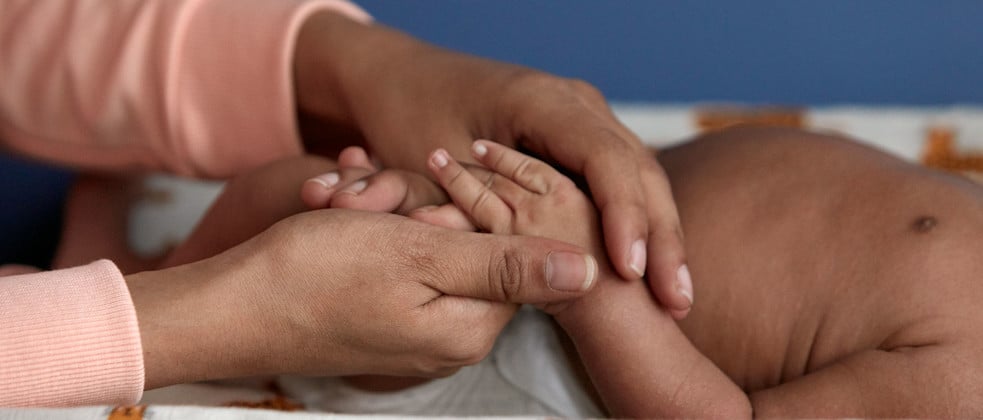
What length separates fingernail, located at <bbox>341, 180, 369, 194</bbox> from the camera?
2.29 ft

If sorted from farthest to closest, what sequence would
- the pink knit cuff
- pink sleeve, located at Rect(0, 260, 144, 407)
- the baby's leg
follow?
the baby's leg → the pink knit cuff → pink sleeve, located at Rect(0, 260, 144, 407)

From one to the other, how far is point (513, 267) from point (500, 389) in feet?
0.96

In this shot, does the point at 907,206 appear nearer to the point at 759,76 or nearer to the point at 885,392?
the point at 885,392

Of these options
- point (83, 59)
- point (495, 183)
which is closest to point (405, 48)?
point (495, 183)

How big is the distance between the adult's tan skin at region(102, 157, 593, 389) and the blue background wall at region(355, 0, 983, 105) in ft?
3.54

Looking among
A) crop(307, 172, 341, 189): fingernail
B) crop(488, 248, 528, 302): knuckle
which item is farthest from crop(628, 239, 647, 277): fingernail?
crop(307, 172, 341, 189): fingernail

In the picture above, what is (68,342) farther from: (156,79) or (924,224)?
(924,224)

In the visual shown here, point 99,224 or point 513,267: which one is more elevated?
point 513,267

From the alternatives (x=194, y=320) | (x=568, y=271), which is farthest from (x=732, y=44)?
(x=194, y=320)

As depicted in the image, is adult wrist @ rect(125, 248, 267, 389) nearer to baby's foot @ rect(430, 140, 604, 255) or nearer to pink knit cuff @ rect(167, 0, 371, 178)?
baby's foot @ rect(430, 140, 604, 255)

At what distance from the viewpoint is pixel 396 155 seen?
83 cm

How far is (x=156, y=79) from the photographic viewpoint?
957 mm

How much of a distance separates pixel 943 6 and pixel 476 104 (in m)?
1.15

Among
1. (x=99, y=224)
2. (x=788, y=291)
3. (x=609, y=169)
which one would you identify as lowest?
(x=99, y=224)
